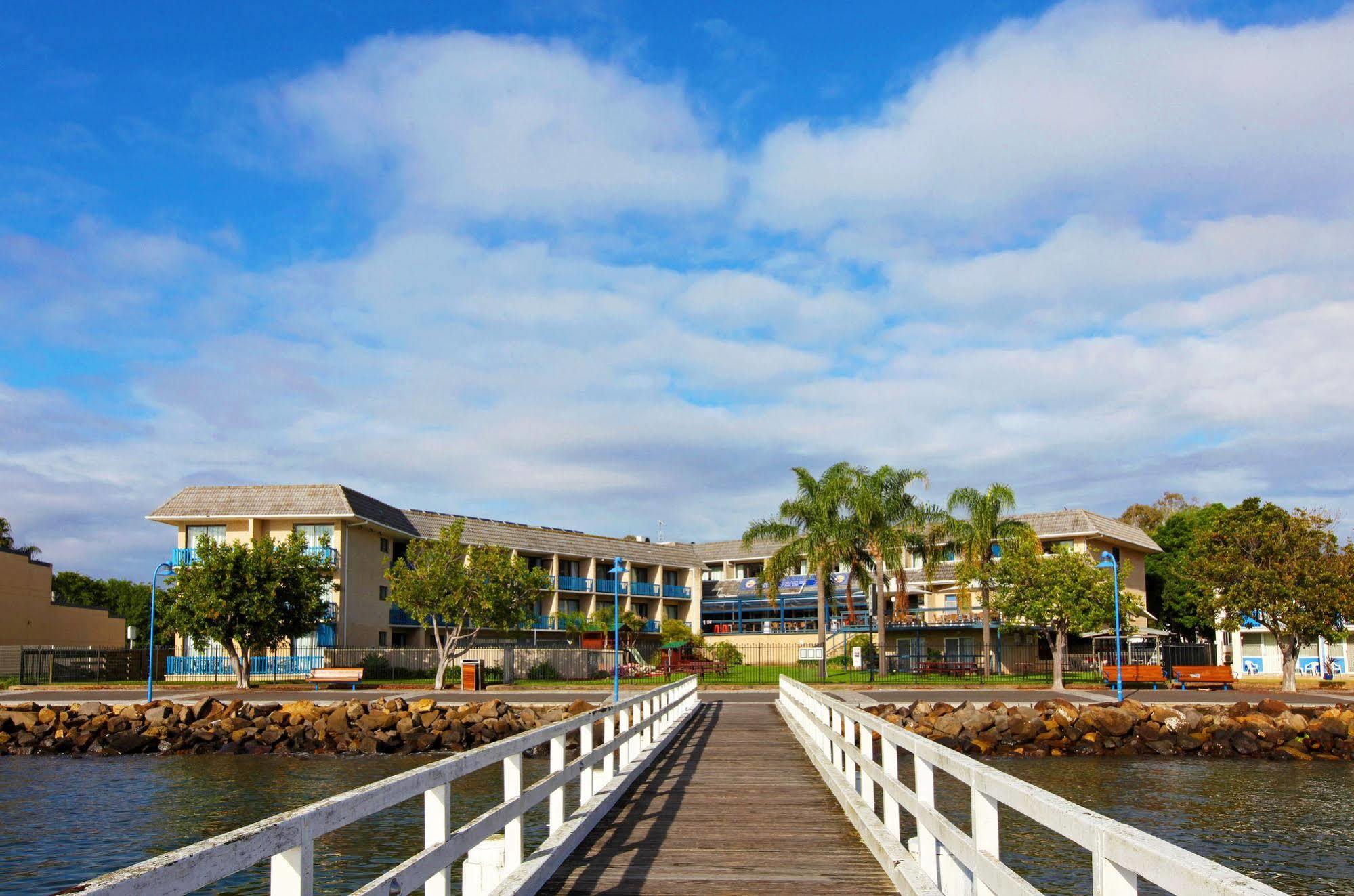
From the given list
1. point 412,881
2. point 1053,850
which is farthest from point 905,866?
point 1053,850

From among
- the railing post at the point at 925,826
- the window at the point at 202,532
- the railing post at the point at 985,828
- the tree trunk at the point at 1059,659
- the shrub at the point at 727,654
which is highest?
the window at the point at 202,532

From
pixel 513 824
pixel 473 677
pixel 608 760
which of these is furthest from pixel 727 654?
pixel 513 824

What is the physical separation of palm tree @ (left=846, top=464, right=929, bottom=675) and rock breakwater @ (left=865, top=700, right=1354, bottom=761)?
1581 centimetres

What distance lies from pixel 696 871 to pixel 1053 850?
909 centimetres

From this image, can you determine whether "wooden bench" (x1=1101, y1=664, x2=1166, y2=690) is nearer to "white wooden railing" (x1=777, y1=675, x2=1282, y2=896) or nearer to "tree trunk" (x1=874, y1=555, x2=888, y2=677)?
"tree trunk" (x1=874, y1=555, x2=888, y2=677)

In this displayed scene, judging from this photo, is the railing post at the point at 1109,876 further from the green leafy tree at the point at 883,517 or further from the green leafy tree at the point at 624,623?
the green leafy tree at the point at 624,623

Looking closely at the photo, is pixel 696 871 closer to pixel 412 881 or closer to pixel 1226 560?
pixel 412 881

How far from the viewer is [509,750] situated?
782 cm

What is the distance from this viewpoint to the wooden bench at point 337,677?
43719 mm

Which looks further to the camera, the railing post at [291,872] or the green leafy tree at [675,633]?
the green leafy tree at [675,633]

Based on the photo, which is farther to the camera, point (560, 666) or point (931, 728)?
point (560, 666)

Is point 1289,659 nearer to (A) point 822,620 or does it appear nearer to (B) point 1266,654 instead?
(B) point 1266,654

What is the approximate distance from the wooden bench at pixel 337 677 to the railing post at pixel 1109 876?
42810 millimetres

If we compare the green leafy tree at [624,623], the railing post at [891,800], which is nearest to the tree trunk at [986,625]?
the green leafy tree at [624,623]
